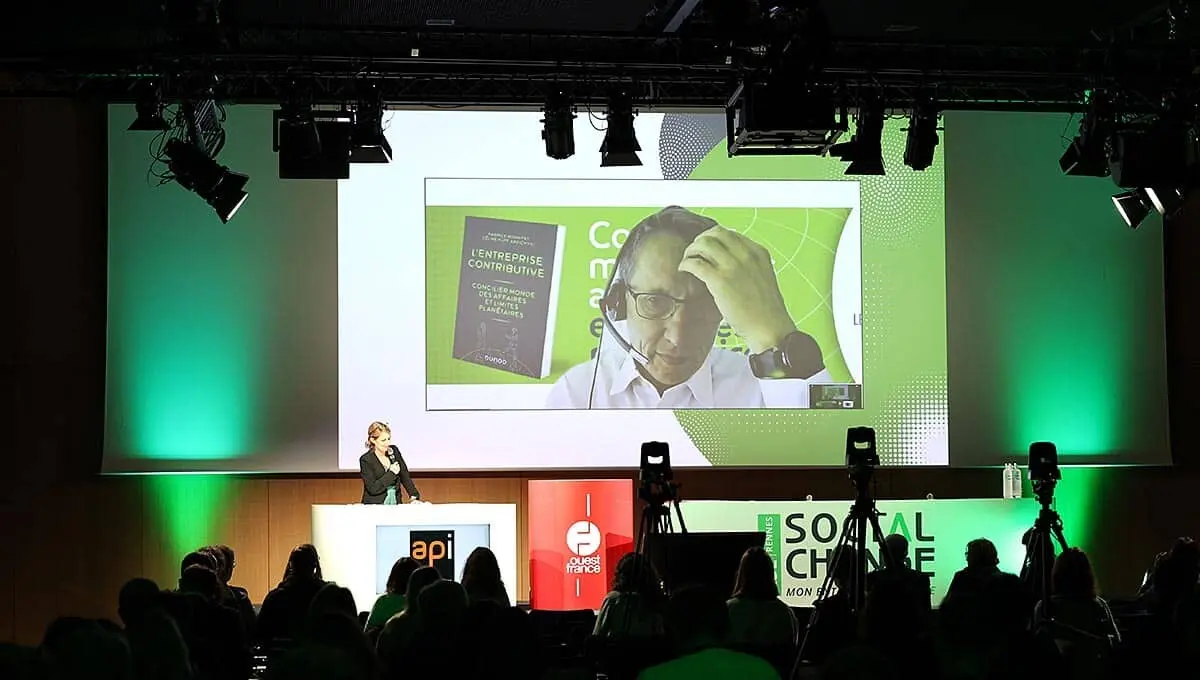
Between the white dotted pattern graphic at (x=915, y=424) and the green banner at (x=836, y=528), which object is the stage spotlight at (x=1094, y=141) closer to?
the white dotted pattern graphic at (x=915, y=424)

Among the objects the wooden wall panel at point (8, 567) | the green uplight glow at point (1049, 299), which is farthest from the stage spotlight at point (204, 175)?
the green uplight glow at point (1049, 299)

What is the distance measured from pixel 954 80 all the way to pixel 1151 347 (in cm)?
307

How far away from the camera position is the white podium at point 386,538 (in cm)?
843

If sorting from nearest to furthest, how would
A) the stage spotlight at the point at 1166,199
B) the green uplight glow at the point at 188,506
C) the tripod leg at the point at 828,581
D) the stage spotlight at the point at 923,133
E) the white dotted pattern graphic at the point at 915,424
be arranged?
the tripod leg at the point at 828,581 → the stage spotlight at the point at 1166,199 → the stage spotlight at the point at 923,133 → the green uplight glow at the point at 188,506 → the white dotted pattern graphic at the point at 915,424

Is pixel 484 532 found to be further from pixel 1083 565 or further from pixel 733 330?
pixel 1083 565

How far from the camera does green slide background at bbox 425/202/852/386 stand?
9.85m

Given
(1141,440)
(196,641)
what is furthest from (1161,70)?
(196,641)

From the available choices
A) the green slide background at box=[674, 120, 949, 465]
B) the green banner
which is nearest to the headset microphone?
the green slide background at box=[674, 120, 949, 465]

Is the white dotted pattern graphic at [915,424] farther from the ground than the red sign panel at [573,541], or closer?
farther from the ground

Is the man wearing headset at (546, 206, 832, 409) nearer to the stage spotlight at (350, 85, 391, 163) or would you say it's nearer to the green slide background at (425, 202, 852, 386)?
the green slide background at (425, 202, 852, 386)

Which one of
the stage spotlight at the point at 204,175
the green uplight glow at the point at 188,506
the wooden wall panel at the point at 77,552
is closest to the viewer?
the stage spotlight at the point at 204,175

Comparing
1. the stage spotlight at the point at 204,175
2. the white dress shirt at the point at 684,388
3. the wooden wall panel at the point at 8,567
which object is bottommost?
the wooden wall panel at the point at 8,567

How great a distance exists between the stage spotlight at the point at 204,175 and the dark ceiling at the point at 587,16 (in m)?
0.98

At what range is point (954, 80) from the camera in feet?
29.9
